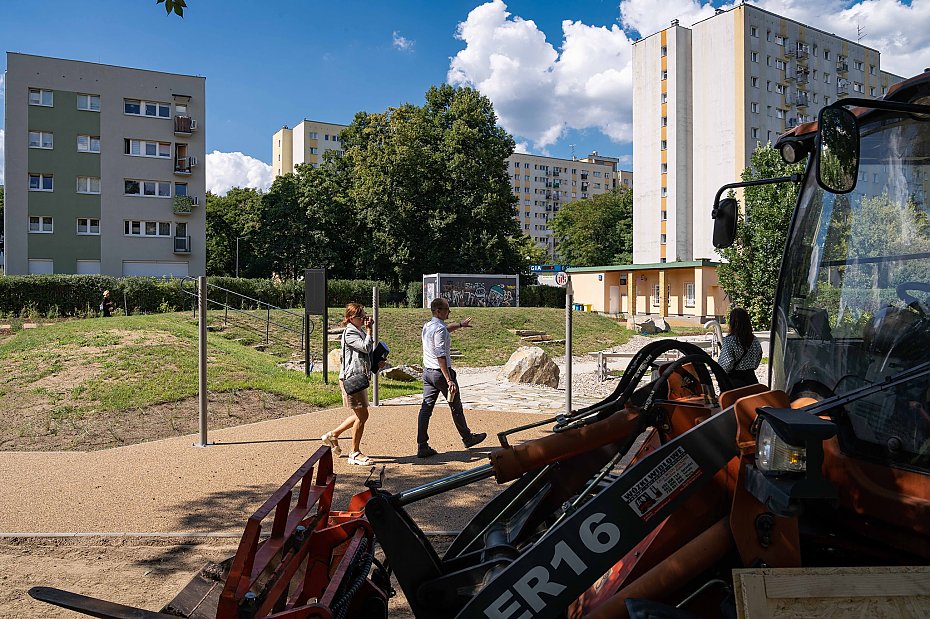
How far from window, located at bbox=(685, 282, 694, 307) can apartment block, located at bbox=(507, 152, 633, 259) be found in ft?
241

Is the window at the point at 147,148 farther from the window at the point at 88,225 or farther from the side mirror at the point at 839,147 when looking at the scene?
the side mirror at the point at 839,147

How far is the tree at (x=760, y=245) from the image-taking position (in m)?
22.5

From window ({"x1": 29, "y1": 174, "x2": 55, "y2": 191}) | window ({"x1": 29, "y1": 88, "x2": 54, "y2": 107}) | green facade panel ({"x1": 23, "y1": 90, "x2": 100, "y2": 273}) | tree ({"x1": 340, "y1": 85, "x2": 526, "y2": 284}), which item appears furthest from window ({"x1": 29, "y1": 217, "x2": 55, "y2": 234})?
tree ({"x1": 340, "y1": 85, "x2": 526, "y2": 284})

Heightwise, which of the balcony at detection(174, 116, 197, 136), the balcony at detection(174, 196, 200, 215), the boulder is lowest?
the boulder

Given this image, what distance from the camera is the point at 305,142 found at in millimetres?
105938

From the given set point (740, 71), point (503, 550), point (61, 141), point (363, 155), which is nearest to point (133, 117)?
point (61, 141)

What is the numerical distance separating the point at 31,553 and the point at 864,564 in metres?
5.33

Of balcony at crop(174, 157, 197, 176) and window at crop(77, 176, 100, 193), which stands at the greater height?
balcony at crop(174, 157, 197, 176)

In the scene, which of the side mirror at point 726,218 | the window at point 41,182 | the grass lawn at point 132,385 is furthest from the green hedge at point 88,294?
the side mirror at point 726,218

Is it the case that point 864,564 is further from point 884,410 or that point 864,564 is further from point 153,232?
point 153,232

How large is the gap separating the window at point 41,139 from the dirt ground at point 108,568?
4356cm

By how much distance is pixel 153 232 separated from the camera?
44844 millimetres

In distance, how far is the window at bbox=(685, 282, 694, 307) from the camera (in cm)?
4909

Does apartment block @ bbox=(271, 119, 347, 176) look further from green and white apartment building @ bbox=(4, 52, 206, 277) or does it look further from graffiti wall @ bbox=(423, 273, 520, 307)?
graffiti wall @ bbox=(423, 273, 520, 307)
